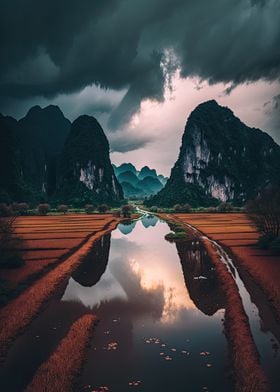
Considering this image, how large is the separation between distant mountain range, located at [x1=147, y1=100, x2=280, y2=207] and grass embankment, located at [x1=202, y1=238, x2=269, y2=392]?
5383 inches

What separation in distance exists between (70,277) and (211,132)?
178 meters

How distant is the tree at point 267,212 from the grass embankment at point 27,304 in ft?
75.1

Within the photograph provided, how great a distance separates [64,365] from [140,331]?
4298mm

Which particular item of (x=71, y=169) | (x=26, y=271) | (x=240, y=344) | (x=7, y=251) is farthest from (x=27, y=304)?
(x=71, y=169)

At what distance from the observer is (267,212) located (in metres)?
34.5

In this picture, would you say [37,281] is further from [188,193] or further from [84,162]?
[84,162]

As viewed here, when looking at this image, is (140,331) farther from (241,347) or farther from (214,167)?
(214,167)

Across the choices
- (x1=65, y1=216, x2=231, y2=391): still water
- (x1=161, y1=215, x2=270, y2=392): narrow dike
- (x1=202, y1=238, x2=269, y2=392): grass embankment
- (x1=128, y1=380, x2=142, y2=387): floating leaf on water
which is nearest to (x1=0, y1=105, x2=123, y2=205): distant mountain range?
(x1=65, y1=216, x2=231, y2=391): still water

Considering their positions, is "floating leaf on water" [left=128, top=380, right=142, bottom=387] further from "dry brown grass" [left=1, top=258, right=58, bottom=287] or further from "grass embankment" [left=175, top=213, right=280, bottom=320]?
"dry brown grass" [left=1, top=258, right=58, bottom=287]

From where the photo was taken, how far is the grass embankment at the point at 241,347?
999 centimetres

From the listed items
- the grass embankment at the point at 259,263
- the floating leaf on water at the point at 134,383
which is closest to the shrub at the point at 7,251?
the floating leaf on water at the point at 134,383

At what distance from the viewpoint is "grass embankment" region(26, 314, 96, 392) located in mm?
9859

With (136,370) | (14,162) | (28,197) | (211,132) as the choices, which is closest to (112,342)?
(136,370)

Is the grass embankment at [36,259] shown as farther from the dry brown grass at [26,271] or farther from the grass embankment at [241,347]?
the grass embankment at [241,347]
